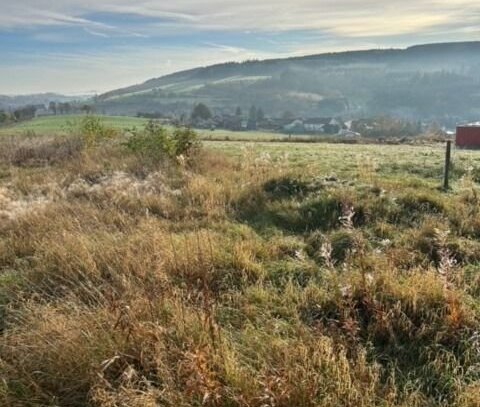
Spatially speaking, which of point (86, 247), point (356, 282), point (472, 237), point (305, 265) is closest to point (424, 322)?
point (356, 282)

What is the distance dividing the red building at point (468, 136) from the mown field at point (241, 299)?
30.3 meters

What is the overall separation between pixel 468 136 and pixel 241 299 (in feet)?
122

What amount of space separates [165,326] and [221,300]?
1079 millimetres

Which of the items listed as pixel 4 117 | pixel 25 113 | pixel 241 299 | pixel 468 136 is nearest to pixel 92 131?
pixel 241 299

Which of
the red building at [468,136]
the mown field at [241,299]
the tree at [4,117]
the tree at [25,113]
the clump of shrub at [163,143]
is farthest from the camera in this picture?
the tree at [25,113]

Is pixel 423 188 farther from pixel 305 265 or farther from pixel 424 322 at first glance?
pixel 424 322

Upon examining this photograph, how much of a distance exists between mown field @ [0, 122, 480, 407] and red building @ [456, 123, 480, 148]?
1194 inches

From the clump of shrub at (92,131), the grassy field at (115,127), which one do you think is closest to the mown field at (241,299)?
the clump of shrub at (92,131)

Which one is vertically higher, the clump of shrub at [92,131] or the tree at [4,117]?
the clump of shrub at [92,131]

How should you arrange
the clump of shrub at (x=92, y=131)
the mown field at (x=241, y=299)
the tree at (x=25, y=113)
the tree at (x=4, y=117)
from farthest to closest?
the tree at (x=25, y=113) → the tree at (x=4, y=117) → the clump of shrub at (x=92, y=131) → the mown field at (x=241, y=299)

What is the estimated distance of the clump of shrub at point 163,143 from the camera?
46.3 feet

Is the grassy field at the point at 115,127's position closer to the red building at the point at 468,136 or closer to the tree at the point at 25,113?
the red building at the point at 468,136

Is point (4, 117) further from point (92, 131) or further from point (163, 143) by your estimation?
point (163, 143)

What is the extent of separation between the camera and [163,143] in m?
14.4
